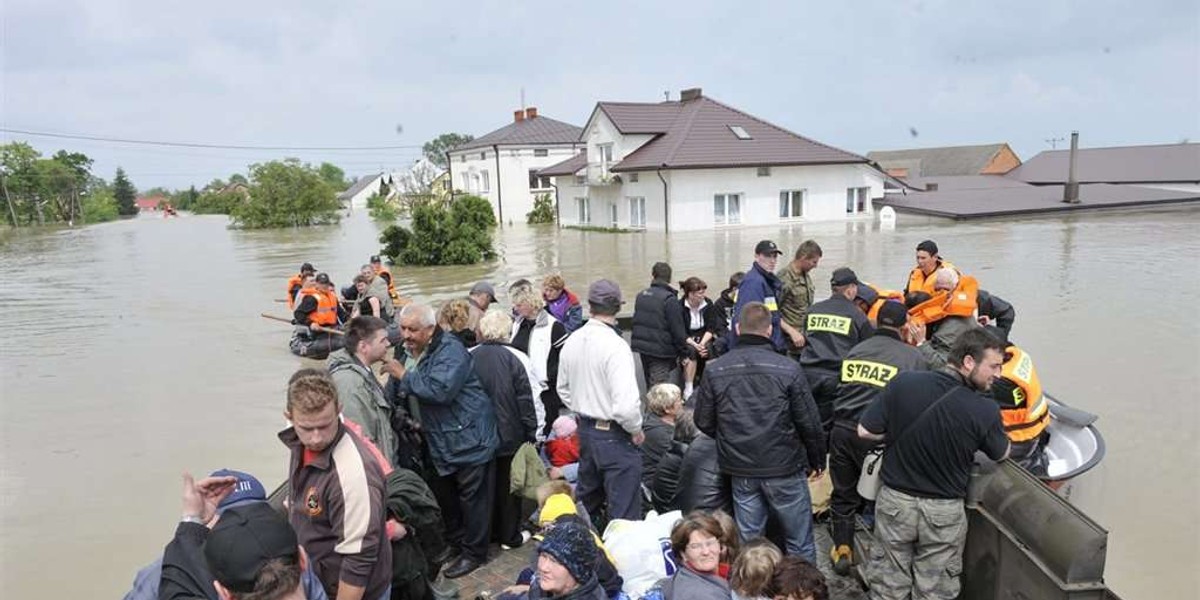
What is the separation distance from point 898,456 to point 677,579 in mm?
1174

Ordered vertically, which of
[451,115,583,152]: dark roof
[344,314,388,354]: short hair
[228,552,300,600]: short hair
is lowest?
[228,552,300,600]: short hair

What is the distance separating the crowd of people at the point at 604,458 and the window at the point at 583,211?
104 ft

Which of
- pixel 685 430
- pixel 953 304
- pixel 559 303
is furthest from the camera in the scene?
pixel 559 303

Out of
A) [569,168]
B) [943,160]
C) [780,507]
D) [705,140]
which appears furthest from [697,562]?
[943,160]

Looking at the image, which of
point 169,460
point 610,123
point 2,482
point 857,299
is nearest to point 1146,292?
point 857,299

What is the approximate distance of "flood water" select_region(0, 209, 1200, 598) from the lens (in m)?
6.04

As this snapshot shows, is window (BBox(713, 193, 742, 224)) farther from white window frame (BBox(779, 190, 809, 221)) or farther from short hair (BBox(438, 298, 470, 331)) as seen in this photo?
short hair (BBox(438, 298, 470, 331))

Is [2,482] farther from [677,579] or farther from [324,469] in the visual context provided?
[677,579]

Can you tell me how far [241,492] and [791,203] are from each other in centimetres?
3176

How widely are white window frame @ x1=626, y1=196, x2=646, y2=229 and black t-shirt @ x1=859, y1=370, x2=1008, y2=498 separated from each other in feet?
95.1

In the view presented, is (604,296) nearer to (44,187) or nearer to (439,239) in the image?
(439,239)

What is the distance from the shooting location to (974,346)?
3.17 m

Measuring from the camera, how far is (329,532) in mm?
2631

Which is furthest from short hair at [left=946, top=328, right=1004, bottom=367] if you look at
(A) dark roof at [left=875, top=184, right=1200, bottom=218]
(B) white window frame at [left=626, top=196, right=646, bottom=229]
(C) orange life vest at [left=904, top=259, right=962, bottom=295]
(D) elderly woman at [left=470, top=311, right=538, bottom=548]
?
(A) dark roof at [left=875, top=184, right=1200, bottom=218]
